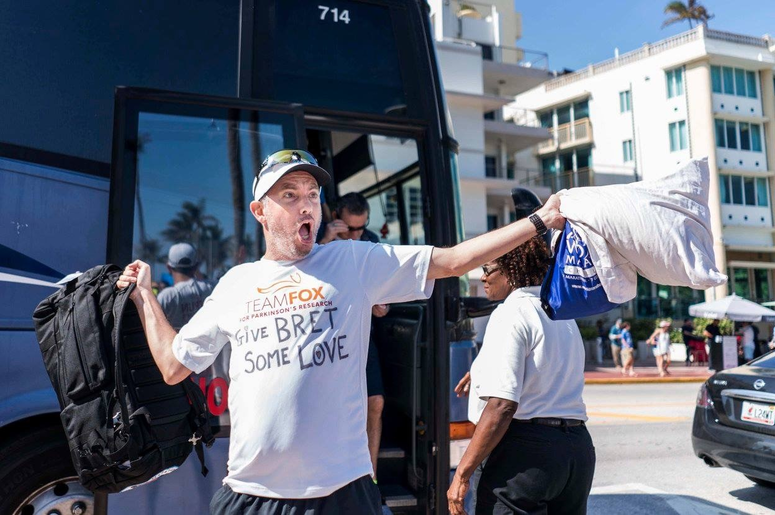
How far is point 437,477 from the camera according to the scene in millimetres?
4312

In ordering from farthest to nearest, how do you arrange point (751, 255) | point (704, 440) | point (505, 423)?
point (751, 255)
point (704, 440)
point (505, 423)

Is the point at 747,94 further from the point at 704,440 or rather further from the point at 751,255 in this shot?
the point at 704,440

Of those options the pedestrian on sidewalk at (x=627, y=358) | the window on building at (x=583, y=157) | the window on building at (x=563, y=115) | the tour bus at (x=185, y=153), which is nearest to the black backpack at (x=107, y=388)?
the tour bus at (x=185, y=153)

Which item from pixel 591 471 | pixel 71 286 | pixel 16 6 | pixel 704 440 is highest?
pixel 16 6

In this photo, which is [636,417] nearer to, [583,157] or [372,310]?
[372,310]

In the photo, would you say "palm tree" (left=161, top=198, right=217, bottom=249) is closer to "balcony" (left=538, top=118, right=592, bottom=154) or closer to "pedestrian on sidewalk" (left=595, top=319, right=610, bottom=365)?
"pedestrian on sidewalk" (left=595, top=319, right=610, bottom=365)

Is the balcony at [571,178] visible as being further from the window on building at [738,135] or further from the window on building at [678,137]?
the window on building at [738,135]

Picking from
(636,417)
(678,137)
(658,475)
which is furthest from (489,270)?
(678,137)

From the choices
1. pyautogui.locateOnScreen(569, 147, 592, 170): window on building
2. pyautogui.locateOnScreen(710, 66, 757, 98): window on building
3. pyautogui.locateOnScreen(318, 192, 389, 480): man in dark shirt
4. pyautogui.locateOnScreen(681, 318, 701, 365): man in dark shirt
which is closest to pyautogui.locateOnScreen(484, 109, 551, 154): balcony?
pyautogui.locateOnScreen(569, 147, 592, 170): window on building

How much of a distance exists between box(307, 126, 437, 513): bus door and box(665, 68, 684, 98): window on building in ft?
131

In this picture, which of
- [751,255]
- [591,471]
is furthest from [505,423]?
[751,255]

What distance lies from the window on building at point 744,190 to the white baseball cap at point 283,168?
43660mm

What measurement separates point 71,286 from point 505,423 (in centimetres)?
186

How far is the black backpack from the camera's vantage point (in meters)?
2.58
